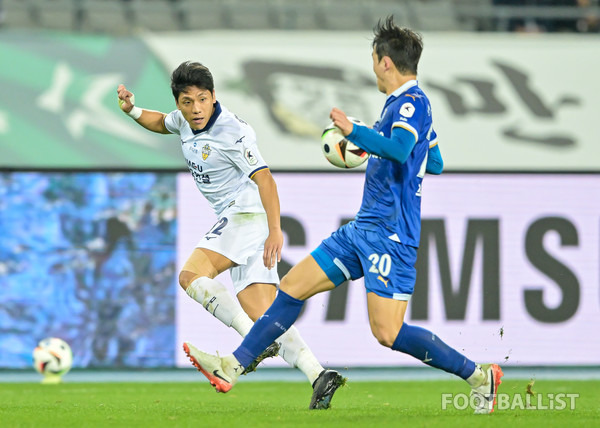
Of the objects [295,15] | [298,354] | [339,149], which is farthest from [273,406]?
[295,15]

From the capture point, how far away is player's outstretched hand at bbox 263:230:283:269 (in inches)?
239

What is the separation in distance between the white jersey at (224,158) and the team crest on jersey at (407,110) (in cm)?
143

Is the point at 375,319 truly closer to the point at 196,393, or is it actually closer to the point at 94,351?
the point at 196,393

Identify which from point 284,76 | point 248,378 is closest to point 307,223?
point 248,378

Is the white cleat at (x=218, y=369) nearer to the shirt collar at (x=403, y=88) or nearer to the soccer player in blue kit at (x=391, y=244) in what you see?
the soccer player in blue kit at (x=391, y=244)

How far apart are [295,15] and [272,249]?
989cm

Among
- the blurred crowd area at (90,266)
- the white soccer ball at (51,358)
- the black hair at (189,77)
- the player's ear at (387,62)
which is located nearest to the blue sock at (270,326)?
the player's ear at (387,62)

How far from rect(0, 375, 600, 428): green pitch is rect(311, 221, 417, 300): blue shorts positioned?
0.71 metres

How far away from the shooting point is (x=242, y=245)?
257 inches

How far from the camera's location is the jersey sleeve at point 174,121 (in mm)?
6578

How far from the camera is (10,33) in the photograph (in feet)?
45.0

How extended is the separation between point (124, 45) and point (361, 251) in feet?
30.3

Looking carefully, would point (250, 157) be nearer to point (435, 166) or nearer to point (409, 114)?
point (435, 166)

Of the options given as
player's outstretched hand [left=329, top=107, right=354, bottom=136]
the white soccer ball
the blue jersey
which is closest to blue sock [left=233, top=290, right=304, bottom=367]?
the blue jersey
